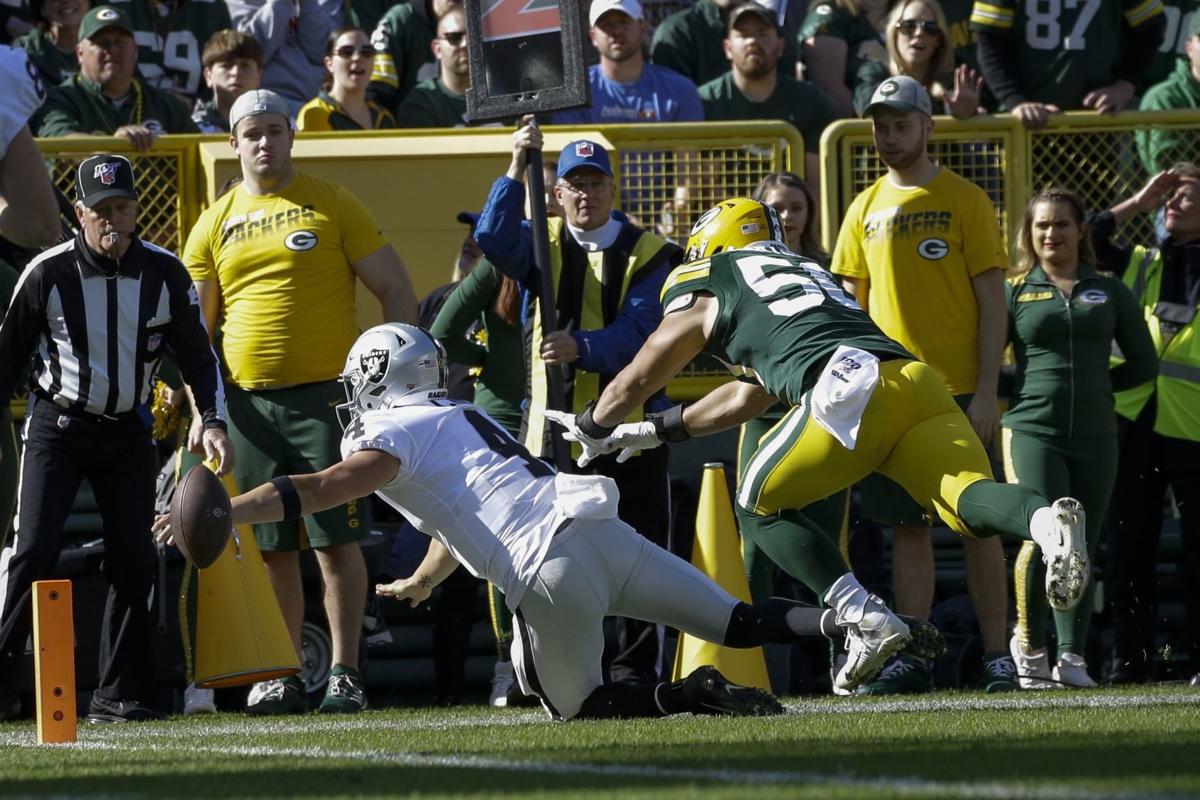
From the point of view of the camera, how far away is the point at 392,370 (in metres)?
6.39

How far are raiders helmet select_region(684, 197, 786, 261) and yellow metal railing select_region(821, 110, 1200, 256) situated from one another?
289cm

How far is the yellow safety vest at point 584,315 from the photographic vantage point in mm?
8117

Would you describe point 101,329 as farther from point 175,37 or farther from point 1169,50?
point 1169,50

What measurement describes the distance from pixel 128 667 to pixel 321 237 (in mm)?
1883

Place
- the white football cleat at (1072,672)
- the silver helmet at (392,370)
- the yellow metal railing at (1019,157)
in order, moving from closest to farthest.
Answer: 1. the silver helmet at (392,370)
2. the white football cleat at (1072,672)
3. the yellow metal railing at (1019,157)

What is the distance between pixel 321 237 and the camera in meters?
8.30

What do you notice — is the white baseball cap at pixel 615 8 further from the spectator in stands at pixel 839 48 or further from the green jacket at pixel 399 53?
the spectator in stands at pixel 839 48

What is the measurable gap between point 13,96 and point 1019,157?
226 inches

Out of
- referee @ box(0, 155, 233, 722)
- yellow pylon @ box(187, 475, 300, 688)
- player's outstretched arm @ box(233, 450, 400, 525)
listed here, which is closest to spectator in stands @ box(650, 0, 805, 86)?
referee @ box(0, 155, 233, 722)

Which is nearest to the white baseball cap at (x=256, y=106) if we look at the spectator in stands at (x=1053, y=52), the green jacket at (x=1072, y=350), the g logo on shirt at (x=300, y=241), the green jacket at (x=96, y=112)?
the g logo on shirt at (x=300, y=241)

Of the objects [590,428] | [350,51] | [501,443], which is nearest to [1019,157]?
[350,51]

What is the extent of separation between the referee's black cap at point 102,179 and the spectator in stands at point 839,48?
4516mm

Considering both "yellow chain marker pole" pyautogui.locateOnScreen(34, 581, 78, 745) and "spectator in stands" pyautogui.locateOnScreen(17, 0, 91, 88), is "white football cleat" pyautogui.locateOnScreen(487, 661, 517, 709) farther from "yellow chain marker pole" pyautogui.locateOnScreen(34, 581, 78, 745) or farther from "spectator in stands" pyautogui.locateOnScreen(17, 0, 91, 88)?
"spectator in stands" pyautogui.locateOnScreen(17, 0, 91, 88)

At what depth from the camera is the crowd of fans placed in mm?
8219
